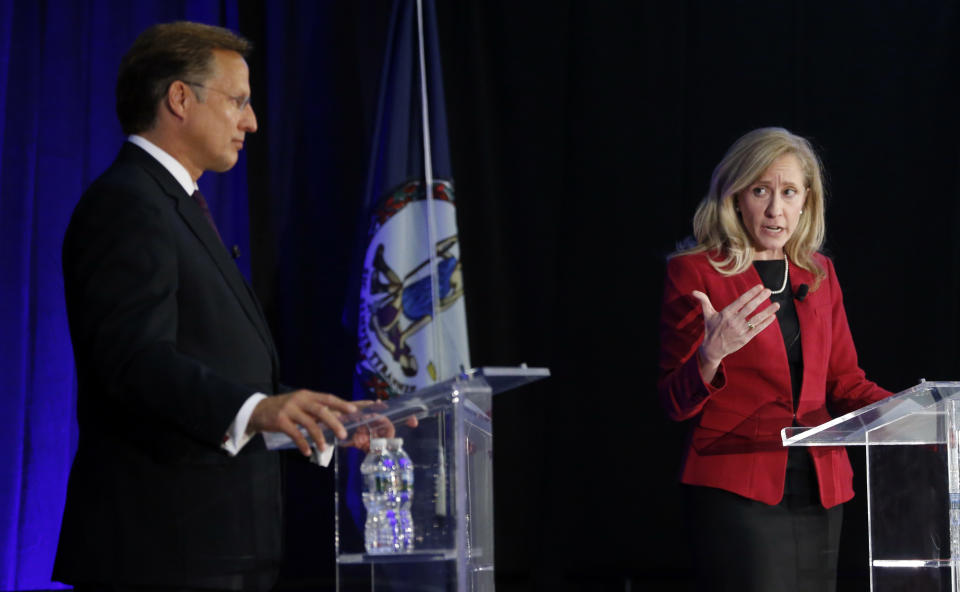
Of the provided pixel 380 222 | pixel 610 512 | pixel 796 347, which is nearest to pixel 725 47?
pixel 380 222

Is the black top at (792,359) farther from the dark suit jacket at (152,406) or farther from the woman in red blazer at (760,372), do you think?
the dark suit jacket at (152,406)

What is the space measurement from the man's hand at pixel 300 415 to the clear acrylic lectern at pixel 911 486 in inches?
39.3

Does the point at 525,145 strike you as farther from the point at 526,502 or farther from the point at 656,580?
the point at 656,580

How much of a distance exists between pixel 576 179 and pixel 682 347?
7.06ft

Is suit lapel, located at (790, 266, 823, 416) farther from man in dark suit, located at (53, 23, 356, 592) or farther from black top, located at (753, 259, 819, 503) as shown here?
man in dark suit, located at (53, 23, 356, 592)

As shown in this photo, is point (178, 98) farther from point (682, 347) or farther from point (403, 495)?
point (682, 347)

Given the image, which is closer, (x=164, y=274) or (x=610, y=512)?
(x=164, y=274)

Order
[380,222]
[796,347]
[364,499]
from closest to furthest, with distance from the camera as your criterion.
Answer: [364,499], [796,347], [380,222]

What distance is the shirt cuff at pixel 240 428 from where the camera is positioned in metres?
1.62

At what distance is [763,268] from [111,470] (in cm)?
175

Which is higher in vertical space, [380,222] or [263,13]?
[263,13]

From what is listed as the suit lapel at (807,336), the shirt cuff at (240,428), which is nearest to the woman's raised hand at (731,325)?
the suit lapel at (807,336)

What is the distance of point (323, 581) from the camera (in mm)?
4551

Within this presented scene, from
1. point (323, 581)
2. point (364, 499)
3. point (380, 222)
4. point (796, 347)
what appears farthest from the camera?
point (323, 581)
